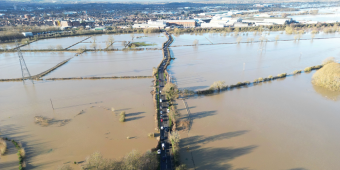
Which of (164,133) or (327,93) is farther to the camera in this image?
(327,93)

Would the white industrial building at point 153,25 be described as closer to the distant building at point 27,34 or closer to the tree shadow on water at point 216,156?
the distant building at point 27,34

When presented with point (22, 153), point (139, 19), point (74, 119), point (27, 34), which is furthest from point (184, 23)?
point (22, 153)

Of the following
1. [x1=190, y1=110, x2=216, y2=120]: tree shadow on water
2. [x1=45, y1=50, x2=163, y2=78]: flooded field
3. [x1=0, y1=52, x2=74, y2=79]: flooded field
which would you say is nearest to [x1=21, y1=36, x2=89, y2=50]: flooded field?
[x1=0, y1=52, x2=74, y2=79]: flooded field

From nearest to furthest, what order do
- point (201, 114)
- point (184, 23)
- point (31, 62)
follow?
1. point (201, 114)
2. point (31, 62)
3. point (184, 23)

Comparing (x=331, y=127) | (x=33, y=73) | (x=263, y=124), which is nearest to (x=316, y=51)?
(x=331, y=127)

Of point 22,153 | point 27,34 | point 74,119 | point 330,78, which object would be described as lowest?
point 22,153

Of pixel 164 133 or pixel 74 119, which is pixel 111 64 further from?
pixel 164 133

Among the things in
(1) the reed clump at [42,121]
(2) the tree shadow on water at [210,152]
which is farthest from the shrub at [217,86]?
(1) the reed clump at [42,121]
